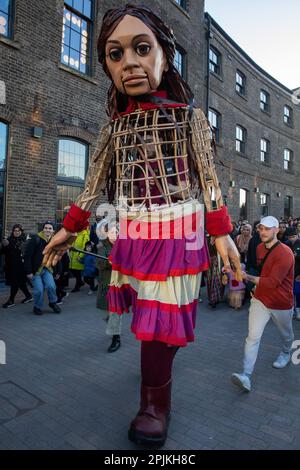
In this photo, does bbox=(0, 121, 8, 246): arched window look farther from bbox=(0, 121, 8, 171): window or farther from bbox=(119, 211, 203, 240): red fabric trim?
bbox=(119, 211, 203, 240): red fabric trim

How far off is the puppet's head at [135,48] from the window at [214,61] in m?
14.1

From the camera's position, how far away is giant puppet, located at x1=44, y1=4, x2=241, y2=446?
2.19 metres

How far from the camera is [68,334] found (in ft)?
16.0

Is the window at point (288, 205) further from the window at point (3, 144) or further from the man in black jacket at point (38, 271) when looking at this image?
the man in black jacket at point (38, 271)

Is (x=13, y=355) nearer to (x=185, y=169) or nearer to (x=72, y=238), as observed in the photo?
(x=72, y=238)

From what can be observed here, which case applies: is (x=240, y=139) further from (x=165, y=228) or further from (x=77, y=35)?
(x=165, y=228)

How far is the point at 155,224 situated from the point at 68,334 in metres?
3.25

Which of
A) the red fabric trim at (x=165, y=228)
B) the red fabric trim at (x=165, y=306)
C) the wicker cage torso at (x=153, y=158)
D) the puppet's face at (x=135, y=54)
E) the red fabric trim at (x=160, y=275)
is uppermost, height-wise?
the puppet's face at (x=135, y=54)

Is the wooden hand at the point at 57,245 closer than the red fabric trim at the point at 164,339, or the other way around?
the red fabric trim at the point at 164,339

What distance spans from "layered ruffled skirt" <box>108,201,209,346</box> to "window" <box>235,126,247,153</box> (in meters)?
15.7

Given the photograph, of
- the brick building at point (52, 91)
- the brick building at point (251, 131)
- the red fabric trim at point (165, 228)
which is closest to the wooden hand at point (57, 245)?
the red fabric trim at point (165, 228)

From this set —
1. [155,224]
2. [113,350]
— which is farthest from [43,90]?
[155,224]

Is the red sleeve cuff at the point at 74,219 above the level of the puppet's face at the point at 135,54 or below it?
below

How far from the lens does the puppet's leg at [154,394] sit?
2244 mm
